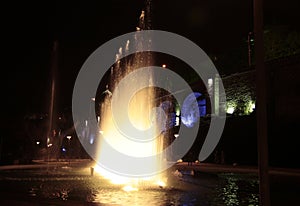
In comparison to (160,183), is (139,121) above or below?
above

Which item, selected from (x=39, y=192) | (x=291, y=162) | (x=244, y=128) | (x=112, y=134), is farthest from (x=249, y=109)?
(x=39, y=192)

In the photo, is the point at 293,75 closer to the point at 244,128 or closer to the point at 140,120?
the point at 244,128

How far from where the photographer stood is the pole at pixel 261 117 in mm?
5977

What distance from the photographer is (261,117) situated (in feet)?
20.1

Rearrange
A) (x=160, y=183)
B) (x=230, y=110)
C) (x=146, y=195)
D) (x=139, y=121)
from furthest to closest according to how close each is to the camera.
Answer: (x=230, y=110), (x=139, y=121), (x=160, y=183), (x=146, y=195)

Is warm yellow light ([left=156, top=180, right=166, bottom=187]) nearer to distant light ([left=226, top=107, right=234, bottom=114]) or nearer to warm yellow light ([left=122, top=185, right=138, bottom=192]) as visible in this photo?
warm yellow light ([left=122, top=185, right=138, bottom=192])

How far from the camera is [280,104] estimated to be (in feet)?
105

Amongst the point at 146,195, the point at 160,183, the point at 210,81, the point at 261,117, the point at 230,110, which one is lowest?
the point at 146,195

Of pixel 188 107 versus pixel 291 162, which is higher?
pixel 188 107

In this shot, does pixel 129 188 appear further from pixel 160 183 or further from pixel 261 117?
pixel 261 117

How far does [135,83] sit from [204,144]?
20258 millimetres

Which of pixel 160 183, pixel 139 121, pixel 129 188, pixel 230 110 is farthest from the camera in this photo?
pixel 230 110

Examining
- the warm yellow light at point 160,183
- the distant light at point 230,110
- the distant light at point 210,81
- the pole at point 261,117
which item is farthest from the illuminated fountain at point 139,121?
the distant light at point 210,81

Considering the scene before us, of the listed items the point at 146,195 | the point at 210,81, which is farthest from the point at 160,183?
the point at 210,81
